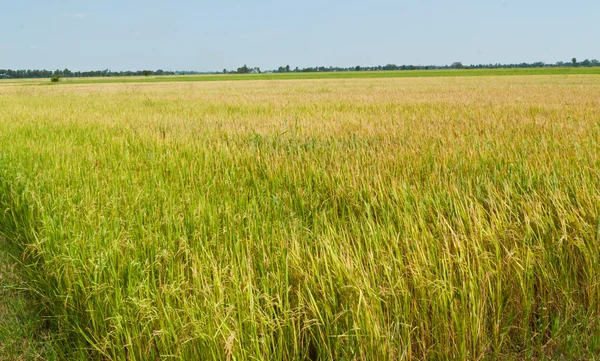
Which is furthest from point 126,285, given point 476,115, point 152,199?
point 476,115

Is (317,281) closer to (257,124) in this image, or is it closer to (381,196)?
(381,196)

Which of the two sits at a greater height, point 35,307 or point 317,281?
point 317,281

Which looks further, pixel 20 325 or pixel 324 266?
pixel 20 325

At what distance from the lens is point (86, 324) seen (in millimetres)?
1903

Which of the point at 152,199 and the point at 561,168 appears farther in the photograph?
the point at 561,168

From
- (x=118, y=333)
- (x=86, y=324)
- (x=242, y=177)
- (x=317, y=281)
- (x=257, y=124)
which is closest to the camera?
(x=118, y=333)

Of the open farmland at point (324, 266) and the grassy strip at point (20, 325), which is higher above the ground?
the open farmland at point (324, 266)

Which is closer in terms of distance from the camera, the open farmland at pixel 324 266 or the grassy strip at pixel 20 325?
the open farmland at pixel 324 266

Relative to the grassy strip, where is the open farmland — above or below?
above

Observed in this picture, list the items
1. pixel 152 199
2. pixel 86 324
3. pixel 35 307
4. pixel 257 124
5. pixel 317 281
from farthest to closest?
pixel 257 124
pixel 152 199
pixel 35 307
pixel 86 324
pixel 317 281

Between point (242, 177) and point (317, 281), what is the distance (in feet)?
6.61

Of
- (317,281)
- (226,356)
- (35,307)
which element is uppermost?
(317,281)

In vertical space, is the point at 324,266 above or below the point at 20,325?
above

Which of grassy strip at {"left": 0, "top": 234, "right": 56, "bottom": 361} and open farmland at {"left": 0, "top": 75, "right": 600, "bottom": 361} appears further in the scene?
grassy strip at {"left": 0, "top": 234, "right": 56, "bottom": 361}
